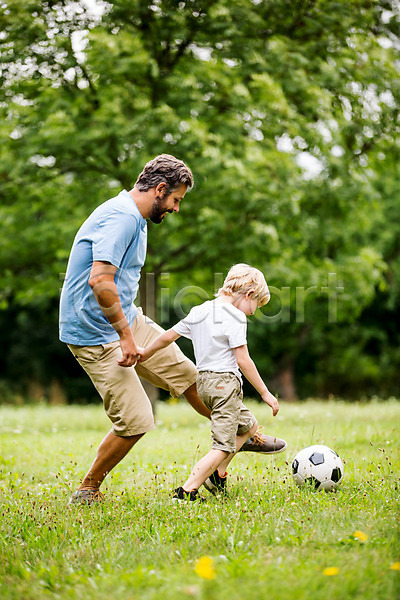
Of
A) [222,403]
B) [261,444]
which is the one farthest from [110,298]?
[261,444]

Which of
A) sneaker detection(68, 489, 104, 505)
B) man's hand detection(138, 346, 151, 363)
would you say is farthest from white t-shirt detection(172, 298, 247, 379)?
sneaker detection(68, 489, 104, 505)

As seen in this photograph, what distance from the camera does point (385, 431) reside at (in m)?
6.59

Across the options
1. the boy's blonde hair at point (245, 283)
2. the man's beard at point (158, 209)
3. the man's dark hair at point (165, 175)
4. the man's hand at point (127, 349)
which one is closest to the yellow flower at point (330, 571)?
the man's hand at point (127, 349)

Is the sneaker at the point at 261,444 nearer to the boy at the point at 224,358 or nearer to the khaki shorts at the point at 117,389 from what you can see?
the boy at the point at 224,358

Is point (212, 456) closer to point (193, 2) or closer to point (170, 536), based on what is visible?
point (170, 536)

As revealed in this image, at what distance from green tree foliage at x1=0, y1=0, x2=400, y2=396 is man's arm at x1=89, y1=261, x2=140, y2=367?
461cm

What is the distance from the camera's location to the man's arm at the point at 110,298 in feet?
12.0

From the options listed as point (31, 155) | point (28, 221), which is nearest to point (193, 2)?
→ point (31, 155)

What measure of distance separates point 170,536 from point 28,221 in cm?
764

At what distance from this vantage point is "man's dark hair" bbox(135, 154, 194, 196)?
398 centimetres

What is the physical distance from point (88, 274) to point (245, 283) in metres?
1.08

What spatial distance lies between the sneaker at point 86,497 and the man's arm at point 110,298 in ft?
3.27

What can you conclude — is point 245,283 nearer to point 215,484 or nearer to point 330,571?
point 215,484

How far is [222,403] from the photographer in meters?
3.94
